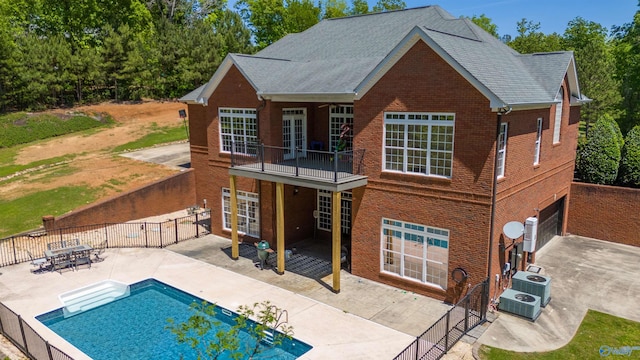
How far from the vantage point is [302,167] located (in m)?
18.0

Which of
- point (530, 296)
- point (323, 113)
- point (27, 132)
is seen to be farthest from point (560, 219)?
point (27, 132)

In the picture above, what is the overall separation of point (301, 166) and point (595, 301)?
11844mm

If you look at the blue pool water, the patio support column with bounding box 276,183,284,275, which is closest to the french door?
the patio support column with bounding box 276,183,284,275

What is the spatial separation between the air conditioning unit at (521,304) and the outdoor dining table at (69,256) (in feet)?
55.2

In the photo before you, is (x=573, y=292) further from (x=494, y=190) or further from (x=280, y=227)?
(x=280, y=227)

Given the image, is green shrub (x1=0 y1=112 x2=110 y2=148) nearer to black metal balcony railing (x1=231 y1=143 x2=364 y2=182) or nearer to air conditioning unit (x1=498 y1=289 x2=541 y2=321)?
black metal balcony railing (x1=231 y1=143 x2=364 y2=182)

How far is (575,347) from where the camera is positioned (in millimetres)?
12305

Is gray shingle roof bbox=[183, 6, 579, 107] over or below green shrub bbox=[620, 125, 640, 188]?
over

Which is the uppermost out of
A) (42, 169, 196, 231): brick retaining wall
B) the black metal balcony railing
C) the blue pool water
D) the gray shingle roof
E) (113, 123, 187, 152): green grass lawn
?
the gray shingle roof

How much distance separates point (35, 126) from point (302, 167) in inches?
1406

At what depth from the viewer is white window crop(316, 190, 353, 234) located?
20531 mm

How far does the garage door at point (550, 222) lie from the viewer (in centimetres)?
2016

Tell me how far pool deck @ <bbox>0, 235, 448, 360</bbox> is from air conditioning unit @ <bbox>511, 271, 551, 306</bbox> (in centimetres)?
288

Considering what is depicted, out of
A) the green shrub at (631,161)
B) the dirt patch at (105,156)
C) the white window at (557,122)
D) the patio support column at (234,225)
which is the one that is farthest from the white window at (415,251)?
the dirt patch at (105,156)
